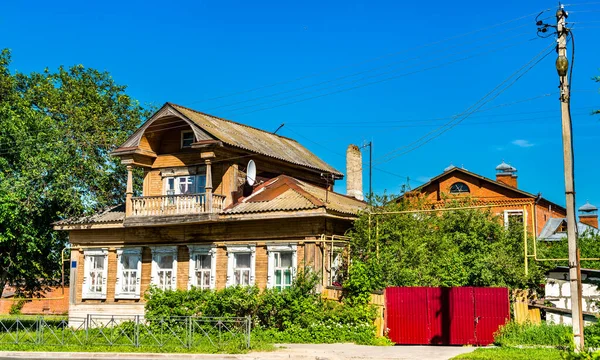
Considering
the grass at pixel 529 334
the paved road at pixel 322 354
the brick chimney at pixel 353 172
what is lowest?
the paved road at pixel 322 354

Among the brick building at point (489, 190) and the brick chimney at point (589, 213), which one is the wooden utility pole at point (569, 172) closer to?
the brick building at point (489, 190)

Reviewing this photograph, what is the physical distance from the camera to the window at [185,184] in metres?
29.2

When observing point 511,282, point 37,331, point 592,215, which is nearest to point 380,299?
point 511,282

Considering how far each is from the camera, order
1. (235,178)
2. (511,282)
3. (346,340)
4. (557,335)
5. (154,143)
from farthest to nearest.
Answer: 1. (154,143)
2. (235,178)
3. (511,282)
4. (346,340)
5. (557,335)

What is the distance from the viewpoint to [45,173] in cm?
3306

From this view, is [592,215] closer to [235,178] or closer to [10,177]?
[235,178]

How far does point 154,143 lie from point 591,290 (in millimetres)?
18312

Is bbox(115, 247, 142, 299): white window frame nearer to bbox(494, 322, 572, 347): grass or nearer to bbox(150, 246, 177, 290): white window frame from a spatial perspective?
bbox(150, 246, 177, 290): white window frame

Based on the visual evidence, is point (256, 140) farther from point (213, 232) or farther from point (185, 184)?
point (213, 232)

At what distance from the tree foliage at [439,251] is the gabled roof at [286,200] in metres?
1.51

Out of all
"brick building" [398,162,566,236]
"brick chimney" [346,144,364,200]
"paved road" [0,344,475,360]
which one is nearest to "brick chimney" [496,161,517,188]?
"brick building" [398,162,566,236]

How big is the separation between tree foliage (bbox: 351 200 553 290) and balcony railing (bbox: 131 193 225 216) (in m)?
5.58

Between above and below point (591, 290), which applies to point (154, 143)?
above

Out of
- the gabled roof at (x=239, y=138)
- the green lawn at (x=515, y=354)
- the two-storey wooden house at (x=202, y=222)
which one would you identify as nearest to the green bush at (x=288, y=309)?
the two-storey wooden house at (x=202, y=222)
